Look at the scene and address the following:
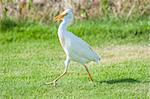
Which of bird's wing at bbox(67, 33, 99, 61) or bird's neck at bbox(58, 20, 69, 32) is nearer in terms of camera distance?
bird's wing at bbox(67, 33, 99, 61)

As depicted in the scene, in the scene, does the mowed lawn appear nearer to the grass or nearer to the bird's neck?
the grass

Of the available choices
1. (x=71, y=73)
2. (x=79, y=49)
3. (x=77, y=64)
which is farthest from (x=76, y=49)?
(x=77, y=64)

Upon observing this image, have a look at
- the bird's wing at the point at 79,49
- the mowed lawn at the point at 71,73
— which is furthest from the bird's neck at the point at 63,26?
the mowed lawn at the point at 71,73

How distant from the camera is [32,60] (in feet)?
34.4

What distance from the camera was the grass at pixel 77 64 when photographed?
27.2 ft

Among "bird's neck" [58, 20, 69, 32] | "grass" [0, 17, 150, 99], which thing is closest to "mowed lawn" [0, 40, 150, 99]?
"grass" [0, 17, 150, 99]

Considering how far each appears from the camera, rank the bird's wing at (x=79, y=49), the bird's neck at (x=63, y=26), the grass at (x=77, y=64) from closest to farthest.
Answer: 1. the grass at (x=77, y=64)
2. the bird's wing at (x=79, y=49)
3. the bird's neck at (x=63, y=26)

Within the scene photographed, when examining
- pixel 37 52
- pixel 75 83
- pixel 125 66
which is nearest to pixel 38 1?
pixel 37 52

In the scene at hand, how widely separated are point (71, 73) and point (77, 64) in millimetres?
718

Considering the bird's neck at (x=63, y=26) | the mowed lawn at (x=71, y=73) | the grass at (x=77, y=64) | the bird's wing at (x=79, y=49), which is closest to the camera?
the mowed lawn at (x=71, y=73)

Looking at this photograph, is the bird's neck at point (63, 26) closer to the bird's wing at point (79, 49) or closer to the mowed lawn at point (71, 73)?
the bird's wing at point (79, 49)

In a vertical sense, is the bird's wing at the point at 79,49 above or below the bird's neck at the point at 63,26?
below

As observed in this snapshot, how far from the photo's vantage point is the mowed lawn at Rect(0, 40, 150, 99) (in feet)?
26.8

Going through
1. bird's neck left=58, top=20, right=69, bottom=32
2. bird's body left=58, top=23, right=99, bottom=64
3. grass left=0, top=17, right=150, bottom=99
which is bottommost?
grass left=0, top=17, right=150, bottom=99
